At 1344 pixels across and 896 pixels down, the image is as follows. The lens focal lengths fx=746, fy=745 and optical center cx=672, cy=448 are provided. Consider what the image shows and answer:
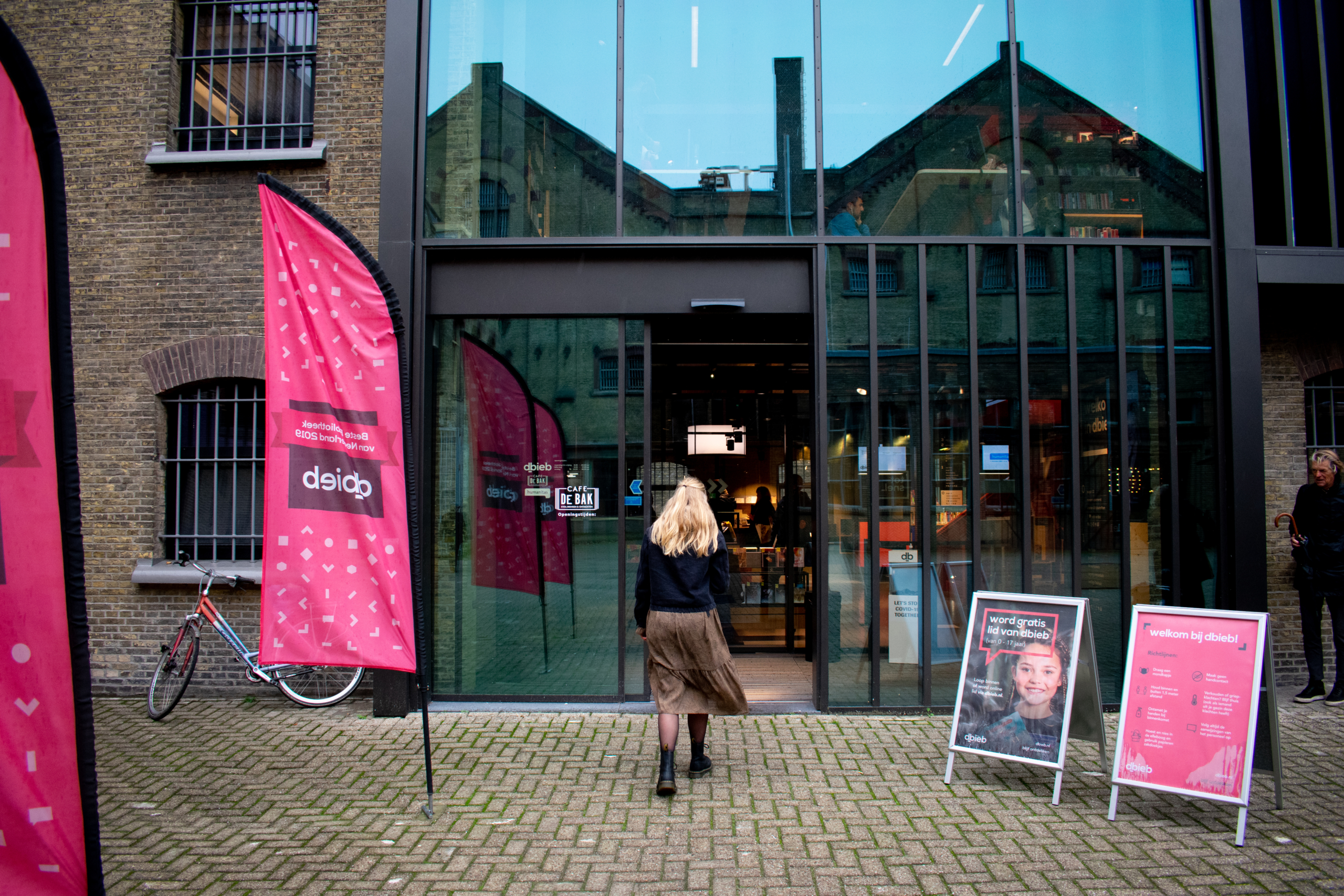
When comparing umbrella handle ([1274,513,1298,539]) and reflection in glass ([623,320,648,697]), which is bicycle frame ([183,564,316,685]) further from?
umbrella handle ([1274,513,1298,539])

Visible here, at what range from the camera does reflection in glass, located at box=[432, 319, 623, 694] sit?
6.20 metres

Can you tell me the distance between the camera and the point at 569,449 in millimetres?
6223

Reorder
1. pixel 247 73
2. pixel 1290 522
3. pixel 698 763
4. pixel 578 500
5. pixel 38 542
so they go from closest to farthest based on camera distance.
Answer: pixel 38 542
pixel 698 763
pixel 578 500
pixel 1290 522
pixel 247 73

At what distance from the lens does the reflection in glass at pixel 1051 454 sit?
6047 millimetres

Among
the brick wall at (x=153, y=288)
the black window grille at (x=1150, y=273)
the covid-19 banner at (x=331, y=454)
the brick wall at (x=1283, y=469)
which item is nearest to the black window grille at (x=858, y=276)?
the black window grille at (x=1150, y=273)

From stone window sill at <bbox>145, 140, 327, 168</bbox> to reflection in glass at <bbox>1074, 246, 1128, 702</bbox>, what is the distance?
6.49 meters

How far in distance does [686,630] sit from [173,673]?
443cm

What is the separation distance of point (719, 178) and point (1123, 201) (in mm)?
3382

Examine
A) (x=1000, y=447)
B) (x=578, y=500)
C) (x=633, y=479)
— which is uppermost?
(x=1000, y=447)

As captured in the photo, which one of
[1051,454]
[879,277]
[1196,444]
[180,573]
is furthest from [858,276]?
[180,573]

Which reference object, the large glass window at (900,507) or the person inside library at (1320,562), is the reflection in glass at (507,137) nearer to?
the large glass window at (900,507)

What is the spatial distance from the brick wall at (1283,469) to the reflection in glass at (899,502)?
10.5 ft

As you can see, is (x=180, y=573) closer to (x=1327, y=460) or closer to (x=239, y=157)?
(x=239, y=157)

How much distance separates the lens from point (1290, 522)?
646cm
